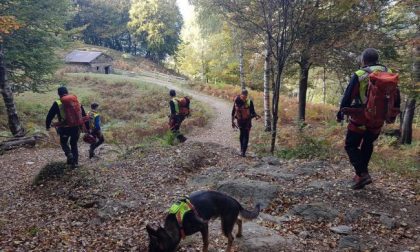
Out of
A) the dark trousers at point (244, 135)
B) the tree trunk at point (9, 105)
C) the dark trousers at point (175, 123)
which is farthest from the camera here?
the tree trunk at point (9, 105)

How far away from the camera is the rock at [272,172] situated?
27.8ft

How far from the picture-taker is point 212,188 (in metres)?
8.04

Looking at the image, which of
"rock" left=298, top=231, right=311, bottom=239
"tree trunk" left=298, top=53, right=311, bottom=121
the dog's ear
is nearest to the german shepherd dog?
the dog's ear

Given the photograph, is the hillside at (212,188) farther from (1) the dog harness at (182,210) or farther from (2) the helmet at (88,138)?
(2) the helmet at (88,138)

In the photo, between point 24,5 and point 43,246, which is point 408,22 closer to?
point 43,246

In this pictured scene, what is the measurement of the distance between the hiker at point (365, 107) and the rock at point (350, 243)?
1.71 metres

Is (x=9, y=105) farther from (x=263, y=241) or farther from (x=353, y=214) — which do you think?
(x=353, y=214)

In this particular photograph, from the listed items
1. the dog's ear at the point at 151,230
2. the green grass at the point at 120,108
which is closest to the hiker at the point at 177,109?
the green grass at the point at 120,108

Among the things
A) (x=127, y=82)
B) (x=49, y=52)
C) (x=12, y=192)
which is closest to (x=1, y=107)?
(x=49, y=52)

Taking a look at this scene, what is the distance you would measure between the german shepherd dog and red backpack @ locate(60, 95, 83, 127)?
559cm

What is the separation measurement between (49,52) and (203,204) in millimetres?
20888

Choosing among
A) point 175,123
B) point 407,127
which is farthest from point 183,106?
point 407,127

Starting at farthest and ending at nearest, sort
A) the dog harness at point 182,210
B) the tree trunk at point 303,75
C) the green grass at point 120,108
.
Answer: the green grass at point 120,108
the tree trunk at point 303,75
the dog harness at point 182,210

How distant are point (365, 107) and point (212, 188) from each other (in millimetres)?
3759
